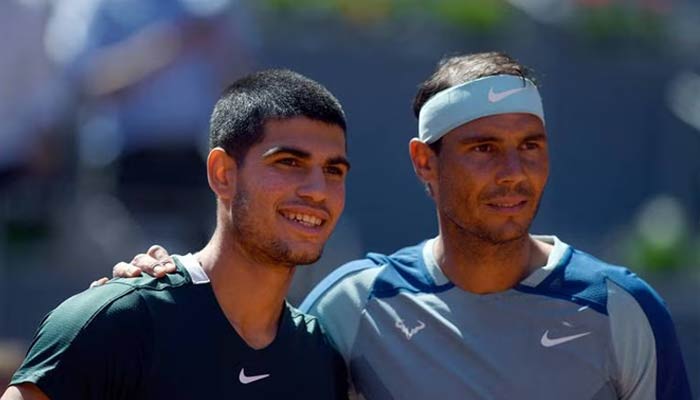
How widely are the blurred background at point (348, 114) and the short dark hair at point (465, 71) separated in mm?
2178

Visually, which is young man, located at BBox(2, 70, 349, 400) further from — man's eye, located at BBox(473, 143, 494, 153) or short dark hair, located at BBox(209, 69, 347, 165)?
man's eye, located at BBox(473, 143, 494, 153)

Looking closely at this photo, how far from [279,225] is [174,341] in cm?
47

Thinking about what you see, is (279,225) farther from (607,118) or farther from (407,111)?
(607,118)

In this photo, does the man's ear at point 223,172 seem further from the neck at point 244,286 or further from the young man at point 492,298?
the young man at point 492,298

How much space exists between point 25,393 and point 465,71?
74.1 inches

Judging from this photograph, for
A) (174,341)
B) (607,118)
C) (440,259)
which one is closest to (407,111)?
(607,118)

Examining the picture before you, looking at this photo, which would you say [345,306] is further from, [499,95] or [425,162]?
[499,95]

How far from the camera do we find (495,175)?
15.2 ft

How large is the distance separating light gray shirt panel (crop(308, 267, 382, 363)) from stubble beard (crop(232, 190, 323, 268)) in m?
0.51

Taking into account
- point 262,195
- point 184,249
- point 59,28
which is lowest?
point 184,249

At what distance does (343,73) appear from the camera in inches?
440

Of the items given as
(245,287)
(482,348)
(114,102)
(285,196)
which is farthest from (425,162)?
(114,102)

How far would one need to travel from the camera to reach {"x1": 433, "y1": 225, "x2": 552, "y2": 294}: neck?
4703 mm

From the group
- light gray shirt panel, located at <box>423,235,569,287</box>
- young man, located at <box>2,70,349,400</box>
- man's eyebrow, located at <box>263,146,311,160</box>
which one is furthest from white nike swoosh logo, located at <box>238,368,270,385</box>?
light gray shirt panel, located at <box>423,235,569,287</box>
